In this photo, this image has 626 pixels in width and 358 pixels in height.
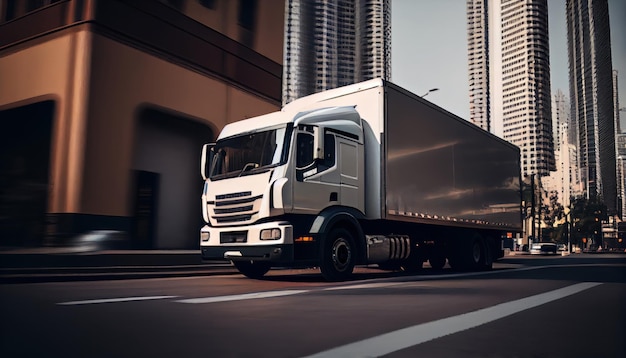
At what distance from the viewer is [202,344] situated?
3.92 meters

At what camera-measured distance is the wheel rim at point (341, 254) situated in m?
10.5

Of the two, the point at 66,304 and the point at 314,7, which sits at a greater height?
the point at 314,7

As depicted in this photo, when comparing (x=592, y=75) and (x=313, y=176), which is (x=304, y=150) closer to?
(x=313, y=176)

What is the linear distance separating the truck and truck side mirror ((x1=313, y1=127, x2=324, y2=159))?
2 centimetres

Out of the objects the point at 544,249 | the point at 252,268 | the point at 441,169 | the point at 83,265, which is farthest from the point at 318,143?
the point at 544,249

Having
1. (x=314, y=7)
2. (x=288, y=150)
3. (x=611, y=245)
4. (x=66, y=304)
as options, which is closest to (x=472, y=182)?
(x=288, y=150)

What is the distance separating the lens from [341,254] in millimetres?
10664

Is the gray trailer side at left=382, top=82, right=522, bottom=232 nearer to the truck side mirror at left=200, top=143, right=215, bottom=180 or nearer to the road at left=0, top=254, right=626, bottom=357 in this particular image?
the truck side mirror at left=200, top=143, right=215, bottom=180

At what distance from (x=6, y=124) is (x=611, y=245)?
303 feet

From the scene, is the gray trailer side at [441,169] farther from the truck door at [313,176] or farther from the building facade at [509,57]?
the building facade at [509,57]

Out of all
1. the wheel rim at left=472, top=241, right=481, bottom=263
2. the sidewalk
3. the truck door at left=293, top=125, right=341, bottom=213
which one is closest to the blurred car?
the wheel rim at left=472, top=241, right=481, bottom=263

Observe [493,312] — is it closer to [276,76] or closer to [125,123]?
[125,123]

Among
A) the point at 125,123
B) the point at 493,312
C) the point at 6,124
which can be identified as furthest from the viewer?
the point at 125,123

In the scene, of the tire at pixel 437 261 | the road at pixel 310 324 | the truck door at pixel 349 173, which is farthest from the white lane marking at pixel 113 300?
the tire at pixel 437 261
